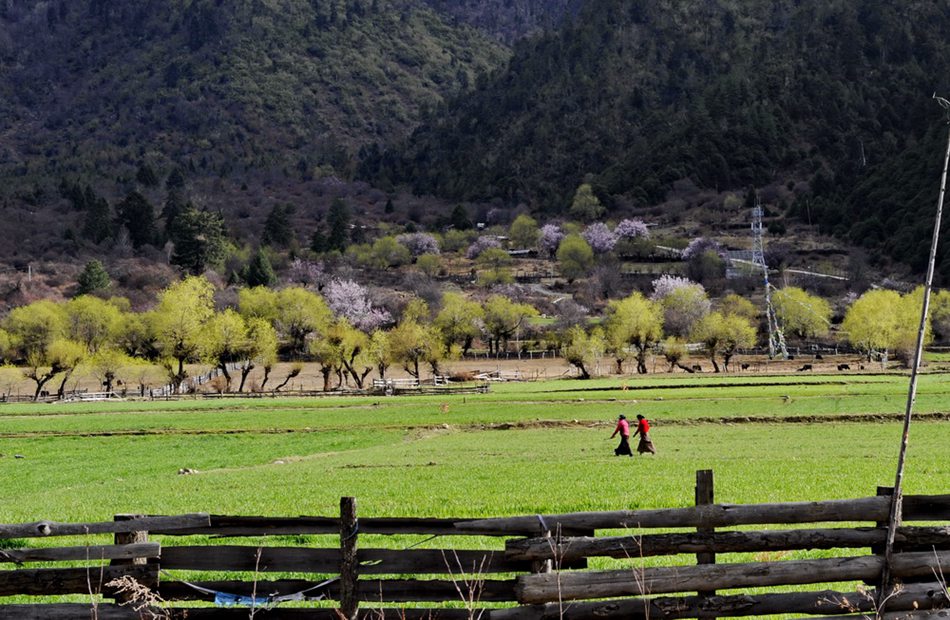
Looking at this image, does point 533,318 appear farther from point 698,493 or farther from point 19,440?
point 698,493

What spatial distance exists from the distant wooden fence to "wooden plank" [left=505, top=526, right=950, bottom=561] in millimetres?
15

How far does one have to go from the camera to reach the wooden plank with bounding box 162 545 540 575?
11641 mm

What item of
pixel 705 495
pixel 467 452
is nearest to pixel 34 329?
pixel 467 452

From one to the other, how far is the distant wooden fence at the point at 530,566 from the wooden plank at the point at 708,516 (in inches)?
0.6

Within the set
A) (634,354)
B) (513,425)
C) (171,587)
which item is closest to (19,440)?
(513,425)

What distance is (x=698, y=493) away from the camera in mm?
11711

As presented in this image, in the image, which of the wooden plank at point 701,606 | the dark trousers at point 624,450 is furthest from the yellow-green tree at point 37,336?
the wooden plank at point 701,606

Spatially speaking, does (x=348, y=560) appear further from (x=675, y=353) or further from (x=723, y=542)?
(x=675, y=353)

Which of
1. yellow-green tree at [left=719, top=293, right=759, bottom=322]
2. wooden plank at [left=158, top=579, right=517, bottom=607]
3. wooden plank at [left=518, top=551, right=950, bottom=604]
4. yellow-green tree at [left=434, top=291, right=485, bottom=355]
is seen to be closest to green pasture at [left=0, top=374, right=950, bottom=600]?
wooden plank at [left=518, top=551, right=950, bottom=604]

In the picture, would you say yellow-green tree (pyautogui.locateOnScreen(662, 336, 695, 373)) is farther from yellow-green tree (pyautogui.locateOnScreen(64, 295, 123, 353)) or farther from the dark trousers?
the dark trousers

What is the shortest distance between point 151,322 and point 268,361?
23.2 m

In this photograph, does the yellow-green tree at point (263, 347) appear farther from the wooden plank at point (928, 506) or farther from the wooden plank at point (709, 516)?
the wooden plank at point (928, 506)

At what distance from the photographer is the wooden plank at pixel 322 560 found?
1164cm

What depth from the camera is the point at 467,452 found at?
41219 millimetres
